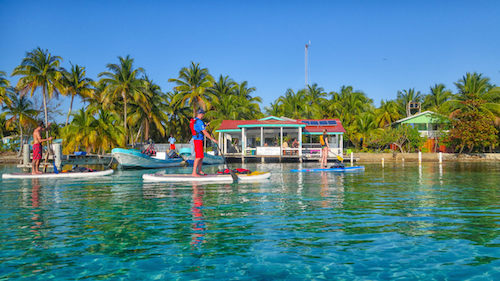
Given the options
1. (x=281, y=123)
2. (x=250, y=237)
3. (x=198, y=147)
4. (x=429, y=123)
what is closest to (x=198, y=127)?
(x=198, y=147)

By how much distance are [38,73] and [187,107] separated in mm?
20053

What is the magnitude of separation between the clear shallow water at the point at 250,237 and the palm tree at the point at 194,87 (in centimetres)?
4087

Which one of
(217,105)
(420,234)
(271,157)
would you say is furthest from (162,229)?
(217,105)

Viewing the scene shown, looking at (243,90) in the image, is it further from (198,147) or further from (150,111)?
(198,147)

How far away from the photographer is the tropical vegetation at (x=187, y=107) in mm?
41469

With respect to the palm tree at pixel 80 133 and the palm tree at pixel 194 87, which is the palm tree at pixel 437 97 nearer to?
the palm tree at pixel 194 87

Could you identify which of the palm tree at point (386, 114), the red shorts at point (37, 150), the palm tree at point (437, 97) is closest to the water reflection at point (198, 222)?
the red shorts at point (37, 150)

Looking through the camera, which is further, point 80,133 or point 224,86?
point 224,86

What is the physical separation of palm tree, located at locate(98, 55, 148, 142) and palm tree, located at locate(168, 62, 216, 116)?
725 cm

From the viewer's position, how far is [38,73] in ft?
140

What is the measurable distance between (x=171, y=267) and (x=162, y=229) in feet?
6.63

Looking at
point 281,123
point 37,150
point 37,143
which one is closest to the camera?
point 37,143

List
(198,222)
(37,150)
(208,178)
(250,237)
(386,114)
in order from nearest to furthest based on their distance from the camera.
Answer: (250,237) < (198,222) < (208,178) < (37,150) < (386,114)

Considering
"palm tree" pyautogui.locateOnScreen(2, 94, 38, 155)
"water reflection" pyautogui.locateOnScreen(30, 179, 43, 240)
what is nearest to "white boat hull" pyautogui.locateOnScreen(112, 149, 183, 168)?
"water reflection" pyautogui.locateOnScreen(30, 179, 43, 240)
